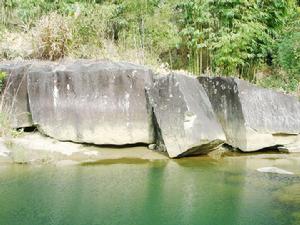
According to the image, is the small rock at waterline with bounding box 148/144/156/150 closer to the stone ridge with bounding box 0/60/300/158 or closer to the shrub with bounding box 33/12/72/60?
the stone ridge with bounding box 0/60/300/158

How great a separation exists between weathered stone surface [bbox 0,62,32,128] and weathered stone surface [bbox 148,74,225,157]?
2.50 meters

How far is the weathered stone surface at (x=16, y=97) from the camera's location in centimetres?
998

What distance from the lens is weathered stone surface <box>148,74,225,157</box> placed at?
932 centimetres

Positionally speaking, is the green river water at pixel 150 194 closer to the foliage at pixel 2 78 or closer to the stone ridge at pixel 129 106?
the stone ridge at pixel 129 106

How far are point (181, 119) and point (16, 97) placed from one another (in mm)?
3324

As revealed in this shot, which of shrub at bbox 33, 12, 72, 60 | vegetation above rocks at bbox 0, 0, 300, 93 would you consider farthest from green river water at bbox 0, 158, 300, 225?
vegetation above rocks at bbox 0, 0, 300, 93

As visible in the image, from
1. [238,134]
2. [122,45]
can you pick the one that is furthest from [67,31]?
[238,134]

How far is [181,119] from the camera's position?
30.8 ft

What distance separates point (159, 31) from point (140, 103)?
113 inches

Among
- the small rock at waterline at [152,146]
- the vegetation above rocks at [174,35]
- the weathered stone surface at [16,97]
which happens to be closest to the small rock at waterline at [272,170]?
the small rock at waterline at [152,146]

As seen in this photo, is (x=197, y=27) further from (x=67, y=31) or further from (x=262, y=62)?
(x=67, y=31)

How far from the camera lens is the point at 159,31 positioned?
39.7ft

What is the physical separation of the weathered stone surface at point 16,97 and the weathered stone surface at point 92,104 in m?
0.26

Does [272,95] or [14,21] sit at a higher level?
[14,21]
